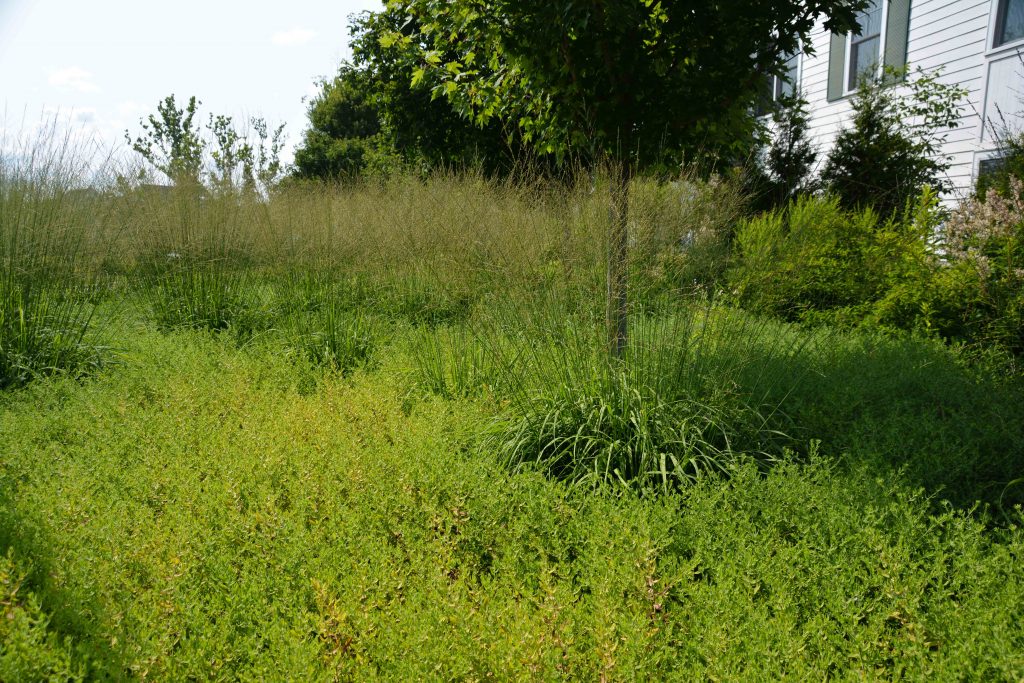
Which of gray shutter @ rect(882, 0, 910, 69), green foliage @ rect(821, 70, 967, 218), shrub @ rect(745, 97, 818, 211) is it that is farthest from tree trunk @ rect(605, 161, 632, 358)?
gray shutter @ rect(882, 0, 910, 69)

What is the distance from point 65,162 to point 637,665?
5466mm

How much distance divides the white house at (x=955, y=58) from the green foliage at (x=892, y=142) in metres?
0.20

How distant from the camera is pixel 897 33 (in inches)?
400

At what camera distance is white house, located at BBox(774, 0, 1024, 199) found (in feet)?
27.0

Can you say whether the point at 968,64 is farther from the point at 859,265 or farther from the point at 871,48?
the point at 859,265

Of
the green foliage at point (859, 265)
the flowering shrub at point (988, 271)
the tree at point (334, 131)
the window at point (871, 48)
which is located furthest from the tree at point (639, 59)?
the tree at point (334, 131)

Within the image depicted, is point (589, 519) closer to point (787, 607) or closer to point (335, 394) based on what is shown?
point (787, 607)

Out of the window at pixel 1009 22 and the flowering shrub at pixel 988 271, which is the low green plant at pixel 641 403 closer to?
the flowering shrub at pixel 988 271

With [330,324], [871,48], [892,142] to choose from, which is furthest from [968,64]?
[330,324]

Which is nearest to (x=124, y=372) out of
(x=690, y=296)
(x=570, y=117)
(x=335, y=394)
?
(x=335, y=394)

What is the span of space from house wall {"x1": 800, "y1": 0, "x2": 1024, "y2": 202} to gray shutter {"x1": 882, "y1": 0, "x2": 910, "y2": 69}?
0.14 m

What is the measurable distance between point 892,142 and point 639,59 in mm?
7402

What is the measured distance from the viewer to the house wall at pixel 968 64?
824cm

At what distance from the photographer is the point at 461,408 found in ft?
12.6
